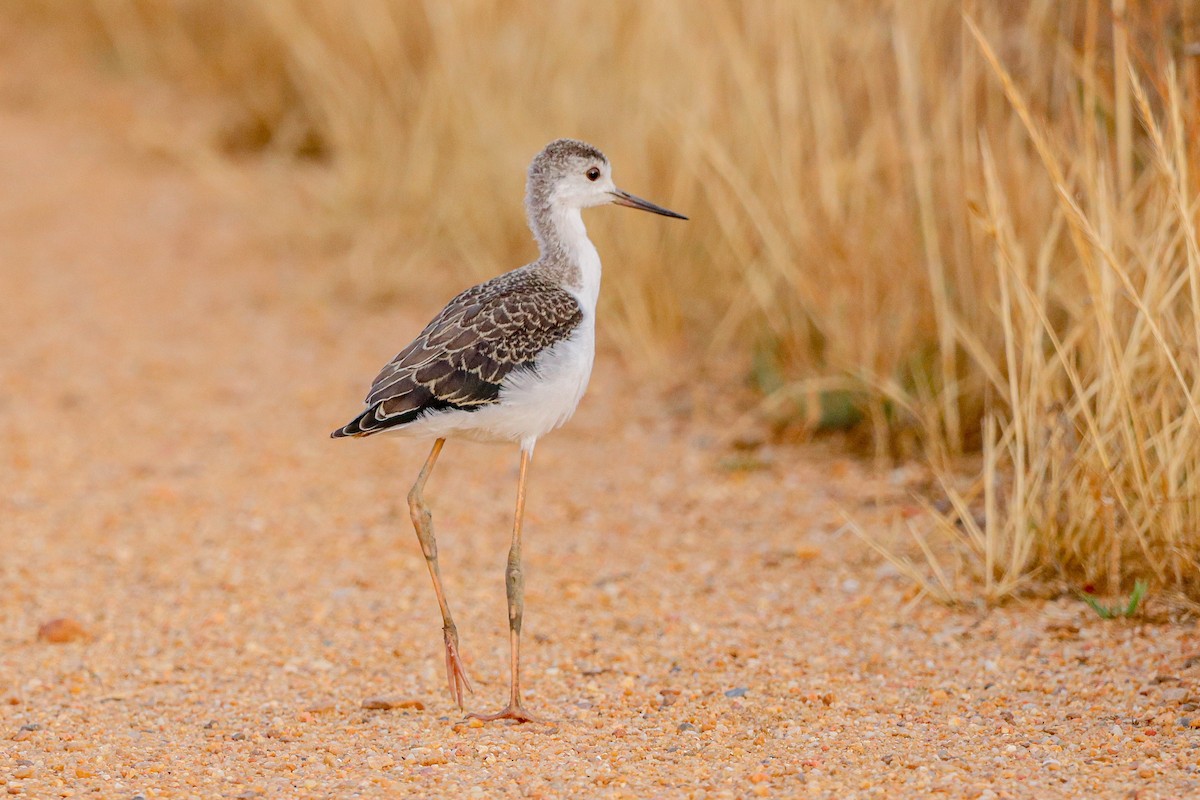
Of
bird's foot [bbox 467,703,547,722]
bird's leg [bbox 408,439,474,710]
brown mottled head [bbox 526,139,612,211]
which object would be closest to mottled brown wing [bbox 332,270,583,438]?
bird's leg [bbox 408,439,474,710]

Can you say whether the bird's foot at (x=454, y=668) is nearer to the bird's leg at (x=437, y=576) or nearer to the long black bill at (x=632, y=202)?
the bird's leg at (x=437, y=576)

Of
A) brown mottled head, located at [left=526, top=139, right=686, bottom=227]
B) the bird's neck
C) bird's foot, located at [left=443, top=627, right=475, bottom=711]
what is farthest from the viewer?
brown mottled head, located at [left=526, top=139, right=686, bottom=227]

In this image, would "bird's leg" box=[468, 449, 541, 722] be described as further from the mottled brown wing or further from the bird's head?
the bird's head

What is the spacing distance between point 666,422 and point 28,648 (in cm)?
316

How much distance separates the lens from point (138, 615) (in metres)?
4.94

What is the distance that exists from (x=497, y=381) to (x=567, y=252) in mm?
629

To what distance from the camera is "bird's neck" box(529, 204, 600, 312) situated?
4.38 metres

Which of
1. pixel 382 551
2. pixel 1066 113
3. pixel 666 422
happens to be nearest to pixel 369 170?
pixel 666 422

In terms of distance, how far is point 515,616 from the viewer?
409 cm

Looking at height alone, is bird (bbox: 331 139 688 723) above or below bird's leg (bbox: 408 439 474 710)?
above

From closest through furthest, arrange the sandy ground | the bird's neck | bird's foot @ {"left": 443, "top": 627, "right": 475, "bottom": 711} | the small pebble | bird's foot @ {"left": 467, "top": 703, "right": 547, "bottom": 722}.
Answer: the sandy ground
bird's foot @ {"left": 467, "top": 703, "right": 547, "bottom": 722}
bird's foot @ {"left": 443, "top": 627, "right": 475, "bottom": 711}
the bird's neck
the small pebble

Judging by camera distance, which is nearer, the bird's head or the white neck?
the white neck

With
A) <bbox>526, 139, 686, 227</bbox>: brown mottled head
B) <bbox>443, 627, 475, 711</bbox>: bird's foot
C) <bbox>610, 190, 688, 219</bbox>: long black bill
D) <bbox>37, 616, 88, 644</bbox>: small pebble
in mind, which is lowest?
<bbox>443, 627, 475, 711</bbox>: bird's foot

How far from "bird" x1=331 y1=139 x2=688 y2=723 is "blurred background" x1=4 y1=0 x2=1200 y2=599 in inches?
50.4
